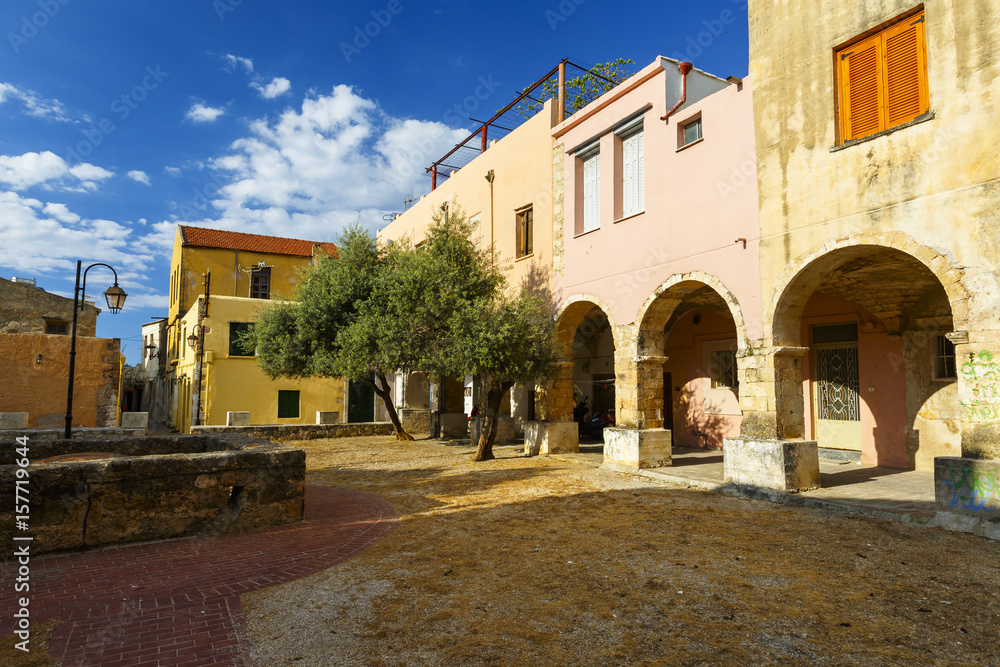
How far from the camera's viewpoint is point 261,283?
30.2 meters

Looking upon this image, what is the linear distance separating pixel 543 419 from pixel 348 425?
7.71 meters

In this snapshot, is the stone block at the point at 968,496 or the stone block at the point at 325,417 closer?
the stone block at the point at 968,496

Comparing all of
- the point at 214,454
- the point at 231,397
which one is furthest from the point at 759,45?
the point at 231,397

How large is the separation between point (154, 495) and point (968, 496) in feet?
28.0

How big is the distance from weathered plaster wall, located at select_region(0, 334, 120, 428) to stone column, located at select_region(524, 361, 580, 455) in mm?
11667

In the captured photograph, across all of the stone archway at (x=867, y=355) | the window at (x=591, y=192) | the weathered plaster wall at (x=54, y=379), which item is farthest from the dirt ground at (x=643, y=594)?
the weathered plaster wall at (x=54, y=379)

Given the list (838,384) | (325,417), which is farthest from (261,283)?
(838,384)

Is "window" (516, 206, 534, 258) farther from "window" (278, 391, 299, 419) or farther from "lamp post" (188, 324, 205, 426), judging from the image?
"lamp post" (188, 324, 205, 426)

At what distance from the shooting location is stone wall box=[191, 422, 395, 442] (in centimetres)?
1644

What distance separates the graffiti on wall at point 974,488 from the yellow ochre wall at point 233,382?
2021cm

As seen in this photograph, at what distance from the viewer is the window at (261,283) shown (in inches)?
1177

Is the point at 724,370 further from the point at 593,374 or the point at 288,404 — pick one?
the point at 288,404

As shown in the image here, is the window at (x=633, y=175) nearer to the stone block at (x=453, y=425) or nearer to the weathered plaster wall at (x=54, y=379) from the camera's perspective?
the stone block at (x=453, y=425)

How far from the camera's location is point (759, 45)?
8.94 m
